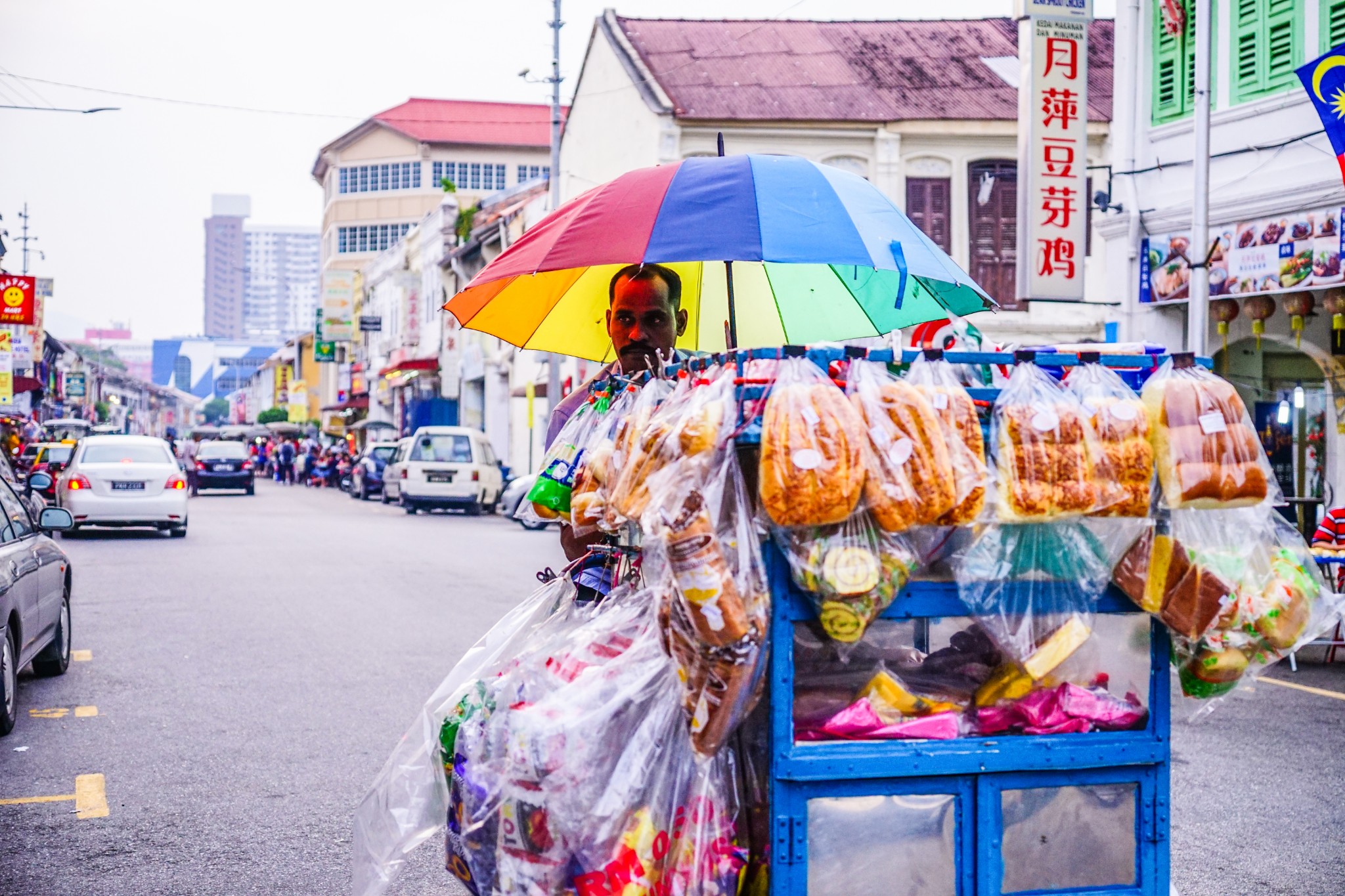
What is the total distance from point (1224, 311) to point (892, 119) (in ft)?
37.1

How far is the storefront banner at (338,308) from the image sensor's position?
5738cm

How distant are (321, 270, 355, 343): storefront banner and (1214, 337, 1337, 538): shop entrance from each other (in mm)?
47517

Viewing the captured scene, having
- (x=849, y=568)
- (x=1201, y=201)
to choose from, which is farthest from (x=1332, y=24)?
(x=849, y=568)

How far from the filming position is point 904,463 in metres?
2.52

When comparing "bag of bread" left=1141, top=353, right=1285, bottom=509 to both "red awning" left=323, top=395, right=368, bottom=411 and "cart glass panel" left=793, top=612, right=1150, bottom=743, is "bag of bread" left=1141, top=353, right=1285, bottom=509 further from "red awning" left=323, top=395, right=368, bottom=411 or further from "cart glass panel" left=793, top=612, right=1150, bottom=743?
"red awning" left=323, top=395, right=368, bottom=411

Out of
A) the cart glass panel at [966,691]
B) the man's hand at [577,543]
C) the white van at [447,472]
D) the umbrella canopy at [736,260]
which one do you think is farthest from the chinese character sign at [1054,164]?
the white van at [447,472]

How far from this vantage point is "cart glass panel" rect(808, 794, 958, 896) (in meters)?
2.59

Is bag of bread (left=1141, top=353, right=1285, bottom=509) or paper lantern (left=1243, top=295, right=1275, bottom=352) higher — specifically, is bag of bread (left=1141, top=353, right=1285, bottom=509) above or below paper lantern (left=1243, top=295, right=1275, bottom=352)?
below

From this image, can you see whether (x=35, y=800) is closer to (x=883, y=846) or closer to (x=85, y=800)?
(x=85, y=800)

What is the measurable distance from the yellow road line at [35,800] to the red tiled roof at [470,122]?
2396 inches

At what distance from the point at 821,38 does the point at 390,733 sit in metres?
22.5

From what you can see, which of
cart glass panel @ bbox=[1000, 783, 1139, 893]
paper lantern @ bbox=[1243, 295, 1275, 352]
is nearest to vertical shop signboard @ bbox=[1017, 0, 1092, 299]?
paper lantern @ bbox=[1243, 295, 1275, 352]

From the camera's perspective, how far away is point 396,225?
67.9 metres

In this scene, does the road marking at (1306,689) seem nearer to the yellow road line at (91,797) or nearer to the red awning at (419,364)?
the yellow road line at (91,797)
